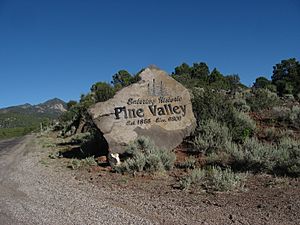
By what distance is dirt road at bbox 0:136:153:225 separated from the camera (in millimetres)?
5680

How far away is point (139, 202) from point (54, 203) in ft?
5.40

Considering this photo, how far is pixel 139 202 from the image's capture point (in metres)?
6.57

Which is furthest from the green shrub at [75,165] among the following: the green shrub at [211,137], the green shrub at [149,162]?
the green shrub at [211,137]

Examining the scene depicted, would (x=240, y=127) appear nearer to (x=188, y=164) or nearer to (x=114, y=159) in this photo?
(x=188, y=164)

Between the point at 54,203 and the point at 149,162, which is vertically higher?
the point at 149,162

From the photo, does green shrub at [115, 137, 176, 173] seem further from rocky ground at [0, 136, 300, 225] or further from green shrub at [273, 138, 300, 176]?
green shrub at [273, 138, 300, 176]

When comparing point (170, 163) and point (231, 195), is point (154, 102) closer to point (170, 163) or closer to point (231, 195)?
point (170, 163)

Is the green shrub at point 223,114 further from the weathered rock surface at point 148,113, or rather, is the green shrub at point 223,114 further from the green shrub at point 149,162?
the green shrub at point 149,162

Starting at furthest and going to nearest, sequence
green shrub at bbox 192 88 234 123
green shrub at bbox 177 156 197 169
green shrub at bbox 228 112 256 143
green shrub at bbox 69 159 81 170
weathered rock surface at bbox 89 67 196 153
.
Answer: green shrub at bbox 192 88 234 123 → green shrub at bbox 228 112 256 143 → weathered rock surface at bbox 89 67 196 153 → green shrub at bbox 69 159 81 170 → green shrub at bbox 177 156 197 169

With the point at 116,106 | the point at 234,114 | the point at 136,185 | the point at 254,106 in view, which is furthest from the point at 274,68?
the point at 136,185

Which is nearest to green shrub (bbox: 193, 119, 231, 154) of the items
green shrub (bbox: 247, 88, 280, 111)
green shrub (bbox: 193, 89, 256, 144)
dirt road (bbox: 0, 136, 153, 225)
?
green shrub (bbox: 193, 89, 256, 144)

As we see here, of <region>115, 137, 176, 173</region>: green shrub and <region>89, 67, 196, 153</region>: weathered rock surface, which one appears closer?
<region>115, 137, 176, 173</region>: green shrub

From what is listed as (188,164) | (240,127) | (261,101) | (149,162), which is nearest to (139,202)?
(149,162)

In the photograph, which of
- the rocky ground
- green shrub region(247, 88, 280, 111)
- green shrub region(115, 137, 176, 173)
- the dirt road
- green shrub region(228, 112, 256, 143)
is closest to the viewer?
the rocky ground
